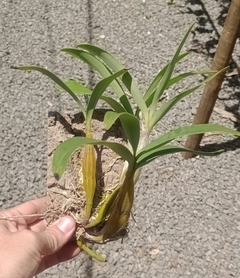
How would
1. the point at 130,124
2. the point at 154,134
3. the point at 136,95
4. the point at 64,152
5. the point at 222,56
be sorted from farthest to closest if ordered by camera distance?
the point at 154,134, the point at 222,56, the point at 136,95, the point at 130,124, the point at 64,152

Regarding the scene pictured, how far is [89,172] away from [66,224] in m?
0.15

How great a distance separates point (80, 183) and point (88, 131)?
0.13 meters

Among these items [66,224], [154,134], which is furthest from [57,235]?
[154,134]

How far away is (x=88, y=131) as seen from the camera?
3.59 ft

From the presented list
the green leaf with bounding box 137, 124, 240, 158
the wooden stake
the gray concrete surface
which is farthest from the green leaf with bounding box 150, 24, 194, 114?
the gray concrete surface

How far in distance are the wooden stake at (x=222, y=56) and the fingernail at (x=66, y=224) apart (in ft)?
3.67

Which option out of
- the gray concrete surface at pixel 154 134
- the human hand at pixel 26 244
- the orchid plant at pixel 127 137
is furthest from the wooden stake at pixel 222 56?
the human hand at pixel 26 244

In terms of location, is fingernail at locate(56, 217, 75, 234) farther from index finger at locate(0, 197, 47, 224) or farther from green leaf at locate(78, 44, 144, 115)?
green leaf at locate(78, 44, 144, 115)

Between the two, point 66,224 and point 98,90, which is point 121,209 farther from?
point 98,90

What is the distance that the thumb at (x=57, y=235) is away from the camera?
1118 mm

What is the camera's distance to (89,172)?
1.07 m

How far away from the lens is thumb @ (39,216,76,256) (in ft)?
3.67

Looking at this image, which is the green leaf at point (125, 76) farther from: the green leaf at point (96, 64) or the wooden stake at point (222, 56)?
the wooden stake at point (222, 56)

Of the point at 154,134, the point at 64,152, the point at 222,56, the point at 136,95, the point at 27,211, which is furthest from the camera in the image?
the point at 154,134
